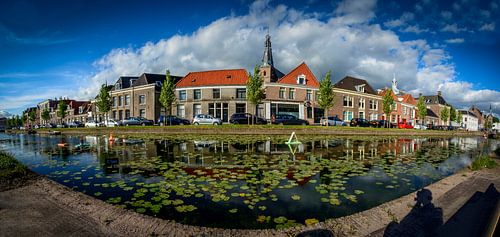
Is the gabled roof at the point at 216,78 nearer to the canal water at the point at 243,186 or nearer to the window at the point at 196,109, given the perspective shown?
the window at the point at 196,109

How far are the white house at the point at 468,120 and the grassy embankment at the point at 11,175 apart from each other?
121 metres

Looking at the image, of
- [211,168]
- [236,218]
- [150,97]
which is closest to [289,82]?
[150,97]

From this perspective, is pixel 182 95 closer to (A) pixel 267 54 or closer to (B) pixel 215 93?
(B) pixel 215 93

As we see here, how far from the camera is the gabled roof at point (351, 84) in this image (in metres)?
49.5

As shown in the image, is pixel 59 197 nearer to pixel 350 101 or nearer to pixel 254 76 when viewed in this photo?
pixel 254 76

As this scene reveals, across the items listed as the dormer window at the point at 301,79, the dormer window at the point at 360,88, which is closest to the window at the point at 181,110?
the dormer window at the point at 301,79

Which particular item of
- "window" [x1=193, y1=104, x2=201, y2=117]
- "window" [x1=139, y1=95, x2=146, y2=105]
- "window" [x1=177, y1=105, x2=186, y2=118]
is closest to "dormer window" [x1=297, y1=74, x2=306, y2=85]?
"window" [x1=193, y1=104, x2=201, y2=117]

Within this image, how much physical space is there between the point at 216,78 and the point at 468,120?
355ft

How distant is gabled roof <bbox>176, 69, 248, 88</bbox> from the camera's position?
40.9 metres

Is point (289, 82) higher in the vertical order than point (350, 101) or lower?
higher

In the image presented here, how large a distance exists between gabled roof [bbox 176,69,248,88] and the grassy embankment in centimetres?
3474

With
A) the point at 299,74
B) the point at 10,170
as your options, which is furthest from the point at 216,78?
the point at 10,170

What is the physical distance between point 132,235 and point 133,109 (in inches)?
1976

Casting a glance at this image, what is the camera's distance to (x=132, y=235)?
304 cm
